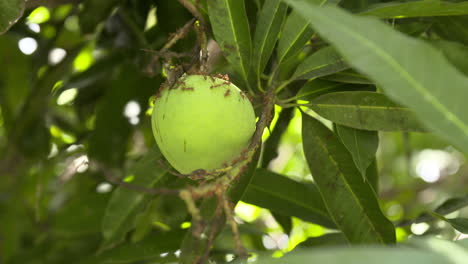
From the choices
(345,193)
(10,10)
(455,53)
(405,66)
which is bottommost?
(345,193)

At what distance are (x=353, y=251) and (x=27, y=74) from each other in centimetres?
187

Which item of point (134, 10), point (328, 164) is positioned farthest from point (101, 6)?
point (328, 164)

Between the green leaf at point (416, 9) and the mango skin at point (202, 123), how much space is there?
0.29 meters

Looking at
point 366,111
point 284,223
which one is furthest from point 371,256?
point 284,223

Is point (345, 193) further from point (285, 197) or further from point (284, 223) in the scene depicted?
point (284, 223)

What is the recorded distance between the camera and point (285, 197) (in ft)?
4.91

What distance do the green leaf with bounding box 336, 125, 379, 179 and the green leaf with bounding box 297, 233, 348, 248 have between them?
0.41 metres

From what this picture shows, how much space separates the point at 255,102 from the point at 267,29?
0.49ft

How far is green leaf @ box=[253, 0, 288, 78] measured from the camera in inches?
44.3

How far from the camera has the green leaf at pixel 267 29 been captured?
3.69ft

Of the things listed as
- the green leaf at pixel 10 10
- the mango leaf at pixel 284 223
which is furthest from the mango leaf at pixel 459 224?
the green leaf at pixel 10 10

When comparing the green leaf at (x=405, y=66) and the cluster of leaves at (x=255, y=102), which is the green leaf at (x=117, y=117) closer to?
the cluster of leaves at (x=255, y=102)

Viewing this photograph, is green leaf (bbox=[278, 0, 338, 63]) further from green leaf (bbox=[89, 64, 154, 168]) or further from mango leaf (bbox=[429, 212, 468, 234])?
green leaf (bbox=[89, 64, 154, 168])

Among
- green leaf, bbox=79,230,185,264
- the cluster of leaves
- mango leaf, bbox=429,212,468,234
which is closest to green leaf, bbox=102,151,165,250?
the cluster of leaves
